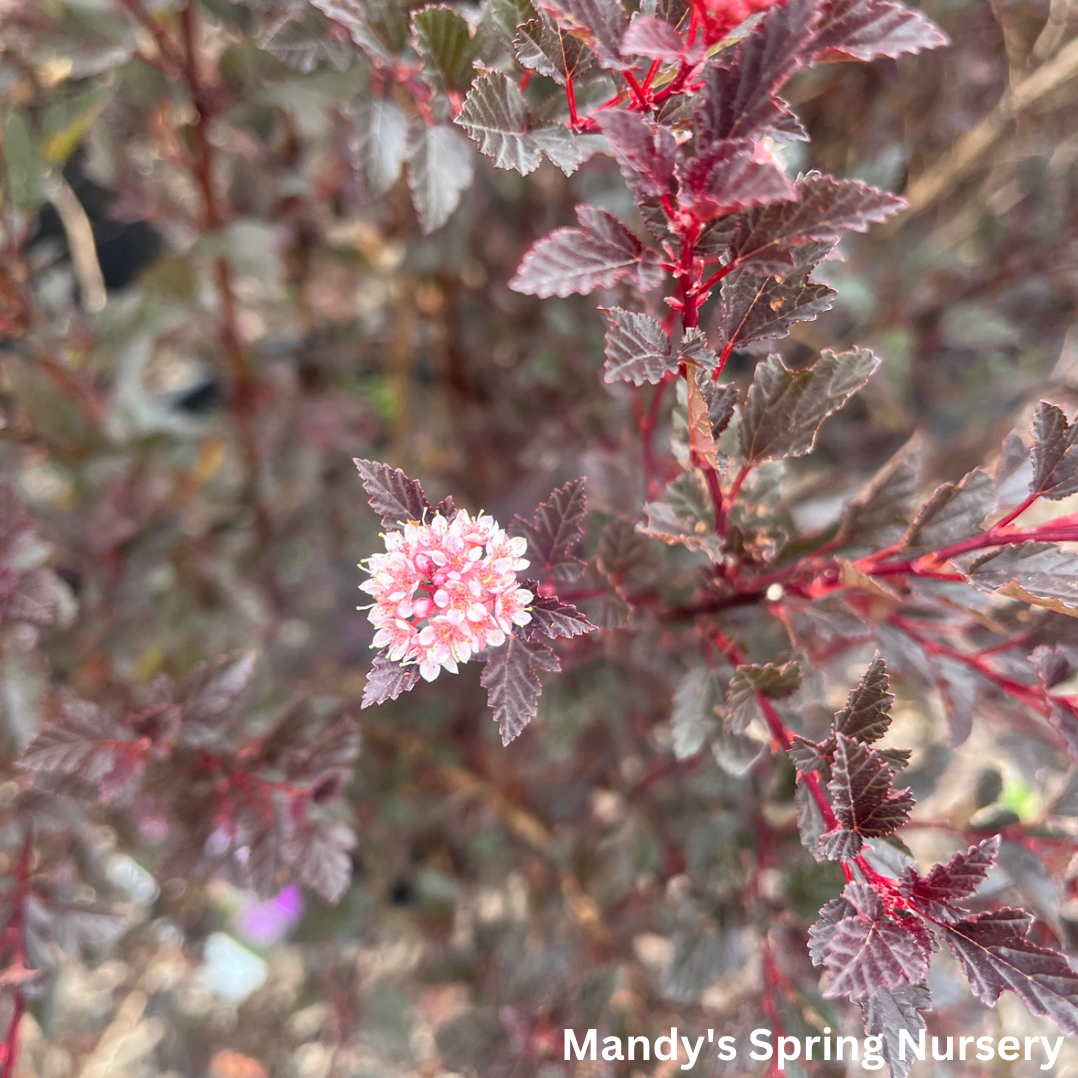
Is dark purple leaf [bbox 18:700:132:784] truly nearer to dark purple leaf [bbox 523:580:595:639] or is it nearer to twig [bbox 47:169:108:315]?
dark purple leaf [bbox 523:580:595:639]

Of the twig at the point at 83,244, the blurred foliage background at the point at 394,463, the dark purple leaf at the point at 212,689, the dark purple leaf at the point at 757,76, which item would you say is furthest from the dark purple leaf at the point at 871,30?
the twig at the point at 83,244

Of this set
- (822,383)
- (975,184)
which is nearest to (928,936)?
(822,383)

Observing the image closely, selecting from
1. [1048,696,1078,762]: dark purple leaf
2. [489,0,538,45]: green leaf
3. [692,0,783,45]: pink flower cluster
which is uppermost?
[692,0,783,45]: pink flower cluster

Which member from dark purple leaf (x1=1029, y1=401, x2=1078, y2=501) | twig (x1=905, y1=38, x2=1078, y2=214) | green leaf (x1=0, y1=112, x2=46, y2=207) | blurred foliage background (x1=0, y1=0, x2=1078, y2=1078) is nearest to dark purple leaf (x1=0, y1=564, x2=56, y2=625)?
blurred foliage background (x1=0, y1=0, x2=1078, y2=1078)

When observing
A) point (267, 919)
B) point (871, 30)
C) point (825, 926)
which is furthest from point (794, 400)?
point (267, 919)

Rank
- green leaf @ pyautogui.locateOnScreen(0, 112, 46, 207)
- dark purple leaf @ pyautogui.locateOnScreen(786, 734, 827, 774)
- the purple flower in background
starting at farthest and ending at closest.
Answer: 1. the purple flower in background
2. green leaf @ pyautogui.locateOnScreen(0, 112, 46, 207)
3. dark purple leaf @ pyautogui.locateOnScreen(786, 734, 827, 774)

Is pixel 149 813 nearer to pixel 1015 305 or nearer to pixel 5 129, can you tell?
pixel 5 129
